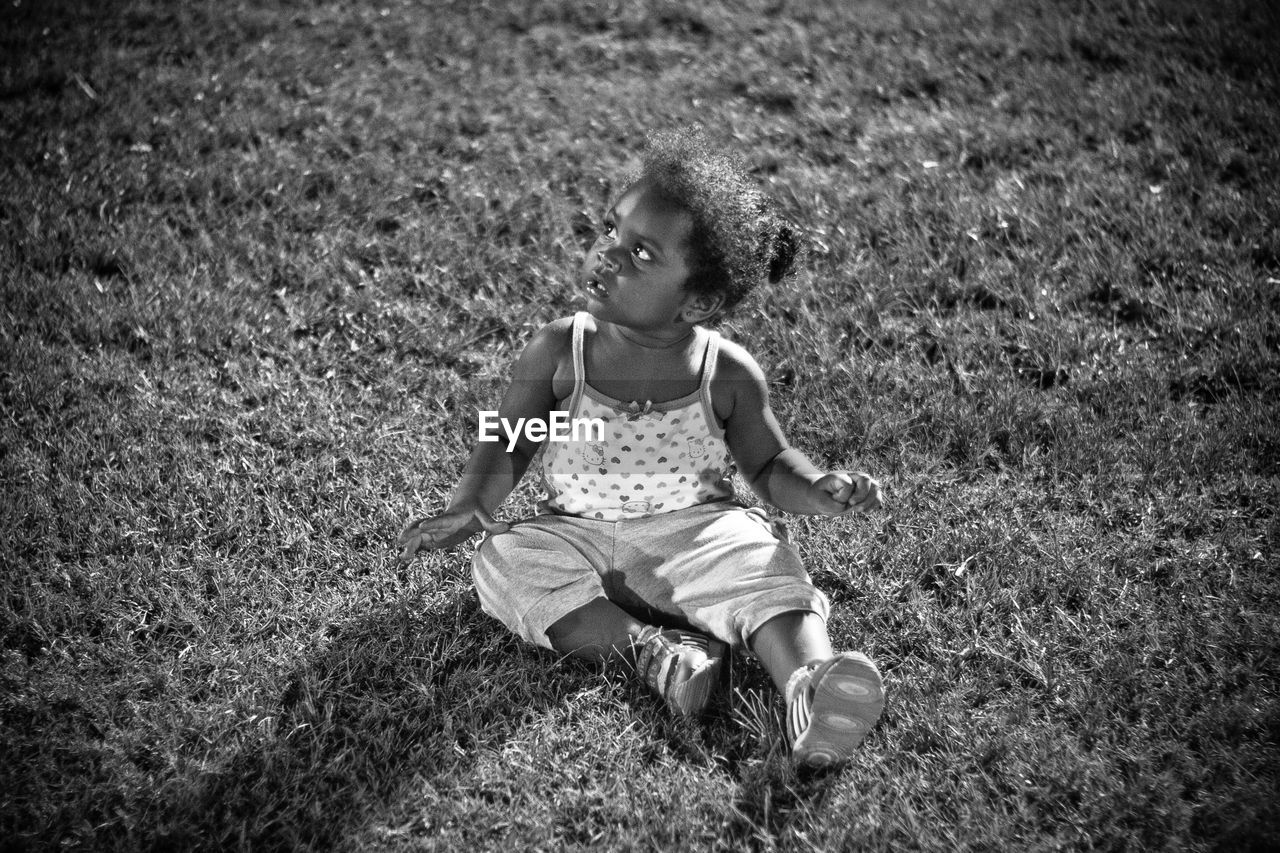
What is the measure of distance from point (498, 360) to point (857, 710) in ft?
6.29

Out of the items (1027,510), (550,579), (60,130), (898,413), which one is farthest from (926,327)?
(60,130)

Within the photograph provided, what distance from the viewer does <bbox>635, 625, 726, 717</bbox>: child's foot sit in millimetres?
2609

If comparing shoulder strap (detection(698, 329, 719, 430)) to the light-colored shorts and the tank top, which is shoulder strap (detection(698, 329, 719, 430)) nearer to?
the tank top

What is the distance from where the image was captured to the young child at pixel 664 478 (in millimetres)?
2656

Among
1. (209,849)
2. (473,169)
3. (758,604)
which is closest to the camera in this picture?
(209,849)

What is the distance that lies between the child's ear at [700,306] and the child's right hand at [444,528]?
72 cm

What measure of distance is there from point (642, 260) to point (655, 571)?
0.80 m

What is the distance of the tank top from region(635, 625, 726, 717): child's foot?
1.15ft

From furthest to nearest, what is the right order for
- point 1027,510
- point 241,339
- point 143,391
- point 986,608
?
1. point 241,339
2. point 143,391
3. point 1027,510
4. point 986,608

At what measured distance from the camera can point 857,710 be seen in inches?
96.1

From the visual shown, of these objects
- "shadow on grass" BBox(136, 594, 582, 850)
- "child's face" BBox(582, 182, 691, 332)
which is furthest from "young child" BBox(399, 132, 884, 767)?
"shadow on grass" BBox(136, 594, 582, 850)

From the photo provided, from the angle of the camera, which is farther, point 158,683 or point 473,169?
point 473,169

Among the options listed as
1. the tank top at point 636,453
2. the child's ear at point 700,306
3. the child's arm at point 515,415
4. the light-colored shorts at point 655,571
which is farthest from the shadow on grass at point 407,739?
the child's ear at point 700,306

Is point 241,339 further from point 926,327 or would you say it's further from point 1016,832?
point 1016,832
